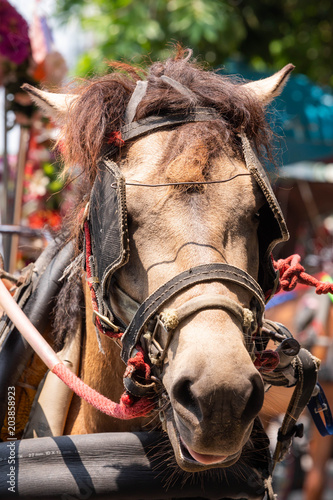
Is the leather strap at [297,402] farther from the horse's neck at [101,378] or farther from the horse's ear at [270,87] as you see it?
the horse's ear at [270,87]

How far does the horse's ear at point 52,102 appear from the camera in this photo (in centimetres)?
212

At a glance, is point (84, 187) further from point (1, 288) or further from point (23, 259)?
point (23, 259)

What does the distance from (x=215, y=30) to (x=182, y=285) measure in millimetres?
6212

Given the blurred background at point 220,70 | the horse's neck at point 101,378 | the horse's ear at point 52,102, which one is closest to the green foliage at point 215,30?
the blurred background at point 220,70

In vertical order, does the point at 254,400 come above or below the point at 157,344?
below

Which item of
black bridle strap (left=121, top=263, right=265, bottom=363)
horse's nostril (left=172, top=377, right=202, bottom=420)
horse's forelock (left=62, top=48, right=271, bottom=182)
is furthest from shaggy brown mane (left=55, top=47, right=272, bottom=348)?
horse's nostril (left=172, top=377, right=202, bottom=420)

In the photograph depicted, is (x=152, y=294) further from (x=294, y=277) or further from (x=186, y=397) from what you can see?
(x=294, y=277)

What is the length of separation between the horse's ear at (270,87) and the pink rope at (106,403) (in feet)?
4.02

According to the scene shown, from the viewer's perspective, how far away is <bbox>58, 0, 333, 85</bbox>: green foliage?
22.8 ft

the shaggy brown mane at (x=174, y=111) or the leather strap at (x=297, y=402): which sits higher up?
the shaggy brown mane at (x=174, y=111)

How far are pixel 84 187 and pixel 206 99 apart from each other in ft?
1.85

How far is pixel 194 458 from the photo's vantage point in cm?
156

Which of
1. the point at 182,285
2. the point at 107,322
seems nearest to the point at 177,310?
the point at 182,285

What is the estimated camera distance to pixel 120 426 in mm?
2098
